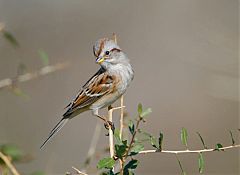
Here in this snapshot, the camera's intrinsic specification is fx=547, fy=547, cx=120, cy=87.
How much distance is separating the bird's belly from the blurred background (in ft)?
5.03

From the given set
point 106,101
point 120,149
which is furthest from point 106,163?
point 106,101

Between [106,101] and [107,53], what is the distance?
33 cm

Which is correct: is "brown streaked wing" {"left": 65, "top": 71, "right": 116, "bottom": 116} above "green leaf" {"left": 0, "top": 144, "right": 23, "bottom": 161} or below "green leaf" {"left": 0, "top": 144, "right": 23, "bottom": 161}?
above

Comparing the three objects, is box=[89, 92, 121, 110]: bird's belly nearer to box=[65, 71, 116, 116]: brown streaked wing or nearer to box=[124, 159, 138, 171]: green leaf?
box=[65, 71, 116, 116]: brown streaked wing

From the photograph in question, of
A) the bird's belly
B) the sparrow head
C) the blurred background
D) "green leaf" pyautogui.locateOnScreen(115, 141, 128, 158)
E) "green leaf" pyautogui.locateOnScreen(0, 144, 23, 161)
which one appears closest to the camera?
"green leaf" pyautogui.locateOnScreen(115, 141, 128, 158)

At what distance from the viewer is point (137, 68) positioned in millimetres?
8516

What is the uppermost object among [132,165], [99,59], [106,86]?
[99,59]

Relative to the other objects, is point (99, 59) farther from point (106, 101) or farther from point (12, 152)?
point (12, 152)

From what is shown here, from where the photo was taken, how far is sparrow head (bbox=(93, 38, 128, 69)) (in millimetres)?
2699

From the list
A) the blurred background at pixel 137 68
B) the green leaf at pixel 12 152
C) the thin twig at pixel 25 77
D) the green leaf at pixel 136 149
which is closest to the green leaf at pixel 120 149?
the green leaf at pixel 136 149

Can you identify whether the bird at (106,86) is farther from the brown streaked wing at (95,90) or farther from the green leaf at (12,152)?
the green leaf at (12,152)

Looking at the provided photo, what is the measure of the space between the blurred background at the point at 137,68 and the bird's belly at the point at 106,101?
1.53 m

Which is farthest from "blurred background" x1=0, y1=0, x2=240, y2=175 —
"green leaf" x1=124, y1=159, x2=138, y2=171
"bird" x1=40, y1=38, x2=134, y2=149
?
"green leaf" x1=124, y1=159, x2=138, y2=171

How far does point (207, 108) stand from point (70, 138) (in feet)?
8.01
